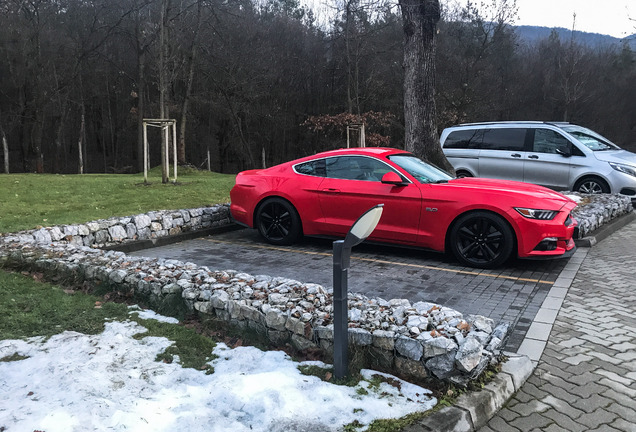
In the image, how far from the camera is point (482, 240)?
6.21m

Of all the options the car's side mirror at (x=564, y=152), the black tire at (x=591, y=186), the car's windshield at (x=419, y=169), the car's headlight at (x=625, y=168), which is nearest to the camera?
the car's windshield at (x=419, y=169)

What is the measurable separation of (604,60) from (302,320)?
49072 mm

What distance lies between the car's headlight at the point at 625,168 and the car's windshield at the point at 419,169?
20.9ft

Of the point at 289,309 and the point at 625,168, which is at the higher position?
the point at 625,168

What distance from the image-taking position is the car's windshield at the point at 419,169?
267 inches

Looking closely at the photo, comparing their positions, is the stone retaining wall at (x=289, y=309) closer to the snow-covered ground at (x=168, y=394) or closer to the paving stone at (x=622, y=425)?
the snow-covered ground at (x=168, y=394)

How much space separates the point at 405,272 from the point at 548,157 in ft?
24.4

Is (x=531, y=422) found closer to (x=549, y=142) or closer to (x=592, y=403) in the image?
(x=592, y=403)

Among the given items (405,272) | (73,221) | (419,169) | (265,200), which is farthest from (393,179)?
(73,221)

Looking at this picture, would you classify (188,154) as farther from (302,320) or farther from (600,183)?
(302,320)

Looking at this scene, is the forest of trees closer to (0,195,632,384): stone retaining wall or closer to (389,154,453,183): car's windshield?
(389,154,453,183): car's windshield

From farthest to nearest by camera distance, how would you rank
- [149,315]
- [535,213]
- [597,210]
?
1. [597,210]
2. [535,213]
3. [149,315]

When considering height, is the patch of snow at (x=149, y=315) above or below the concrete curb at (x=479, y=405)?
above

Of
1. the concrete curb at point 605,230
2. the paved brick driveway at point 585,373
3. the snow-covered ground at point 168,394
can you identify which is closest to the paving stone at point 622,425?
the paved brick driveway at point 585,373
